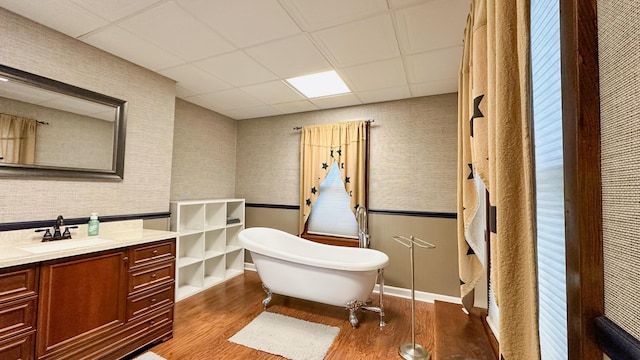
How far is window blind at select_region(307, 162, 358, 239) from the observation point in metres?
3.48

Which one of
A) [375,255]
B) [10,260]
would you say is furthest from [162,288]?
[375,255]

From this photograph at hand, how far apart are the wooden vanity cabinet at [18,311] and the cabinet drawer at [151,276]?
0.52 meters

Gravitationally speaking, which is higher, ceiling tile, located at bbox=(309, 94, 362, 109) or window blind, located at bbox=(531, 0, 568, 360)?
ceiling tile, located at bbox=(309, 94, 362, 109)

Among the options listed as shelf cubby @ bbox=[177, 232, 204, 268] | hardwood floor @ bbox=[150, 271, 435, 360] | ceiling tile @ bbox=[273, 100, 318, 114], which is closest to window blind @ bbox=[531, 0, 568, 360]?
hardwood floor @ bbox=[150, 271, 435, 360]

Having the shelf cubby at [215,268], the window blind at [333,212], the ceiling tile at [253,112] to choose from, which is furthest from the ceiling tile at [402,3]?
the shelf cubby at [215,268]

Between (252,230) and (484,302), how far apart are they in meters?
2.44

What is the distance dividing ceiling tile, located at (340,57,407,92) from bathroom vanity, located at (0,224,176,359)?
2304 mm

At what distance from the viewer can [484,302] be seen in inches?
75.3

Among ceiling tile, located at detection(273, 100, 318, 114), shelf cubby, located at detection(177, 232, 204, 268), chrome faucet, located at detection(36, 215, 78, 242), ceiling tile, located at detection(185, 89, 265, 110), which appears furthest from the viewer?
ceiling tile, located at detection(273, 100, 318, 114)

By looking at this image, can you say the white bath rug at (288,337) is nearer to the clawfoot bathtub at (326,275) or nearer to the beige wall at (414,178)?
the clawfoot bathtub at (326,275)

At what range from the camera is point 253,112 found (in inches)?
152

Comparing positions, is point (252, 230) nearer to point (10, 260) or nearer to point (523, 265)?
point (10, 260)

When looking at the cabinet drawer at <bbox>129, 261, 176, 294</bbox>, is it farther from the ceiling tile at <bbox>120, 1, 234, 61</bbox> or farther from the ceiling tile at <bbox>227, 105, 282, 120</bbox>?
the ceiling tile at <bbox>227, 105, 282, 120</bbox>

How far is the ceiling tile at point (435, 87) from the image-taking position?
2723mm
